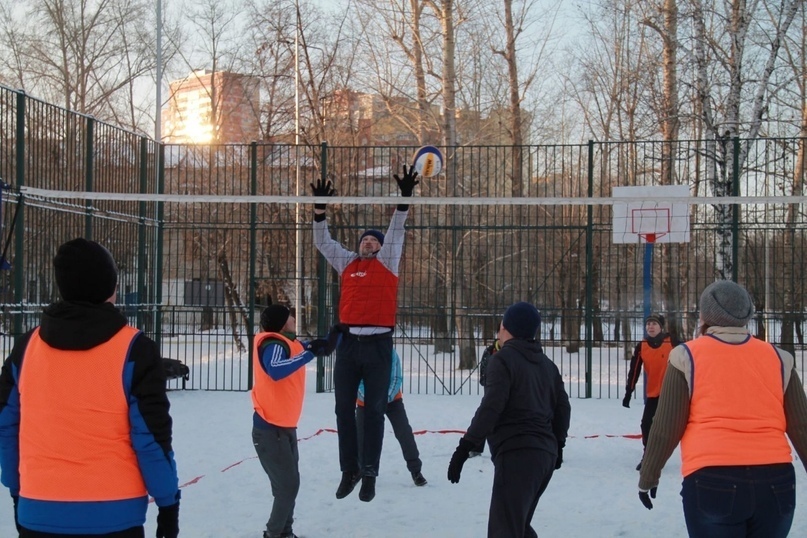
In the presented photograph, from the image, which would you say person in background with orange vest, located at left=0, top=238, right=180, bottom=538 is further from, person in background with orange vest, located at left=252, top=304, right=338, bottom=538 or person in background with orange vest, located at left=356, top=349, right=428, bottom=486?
person in background with orange vest, located at left=356, top=349, right=428, bottom=486

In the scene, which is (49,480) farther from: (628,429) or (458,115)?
(458,115)

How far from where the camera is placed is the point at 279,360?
5.54 metres

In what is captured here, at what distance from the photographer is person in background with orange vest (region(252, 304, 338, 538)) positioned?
5555 mm

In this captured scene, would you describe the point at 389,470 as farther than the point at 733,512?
Yes

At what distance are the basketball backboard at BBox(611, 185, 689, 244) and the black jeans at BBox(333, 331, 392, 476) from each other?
19.2ft

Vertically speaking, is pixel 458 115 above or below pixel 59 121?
above

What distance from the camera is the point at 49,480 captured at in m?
3.05

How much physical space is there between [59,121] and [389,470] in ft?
21.3

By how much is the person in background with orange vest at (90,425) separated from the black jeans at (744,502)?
2.26m

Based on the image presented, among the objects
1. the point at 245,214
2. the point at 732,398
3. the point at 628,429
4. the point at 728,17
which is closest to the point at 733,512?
the point at 732,398

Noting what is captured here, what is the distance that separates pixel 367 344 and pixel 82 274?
3.31m

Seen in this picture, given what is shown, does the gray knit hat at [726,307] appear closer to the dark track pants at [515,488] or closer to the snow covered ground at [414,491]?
the dark track pants at [515,488]

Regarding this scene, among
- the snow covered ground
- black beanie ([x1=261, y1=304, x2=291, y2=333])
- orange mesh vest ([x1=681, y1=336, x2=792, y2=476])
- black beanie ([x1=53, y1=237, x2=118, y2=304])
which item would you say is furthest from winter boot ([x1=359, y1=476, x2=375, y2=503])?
black beanie ([x1=53, y1=237, x2=118, y2=304])

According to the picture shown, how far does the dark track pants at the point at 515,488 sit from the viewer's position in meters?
4.45
